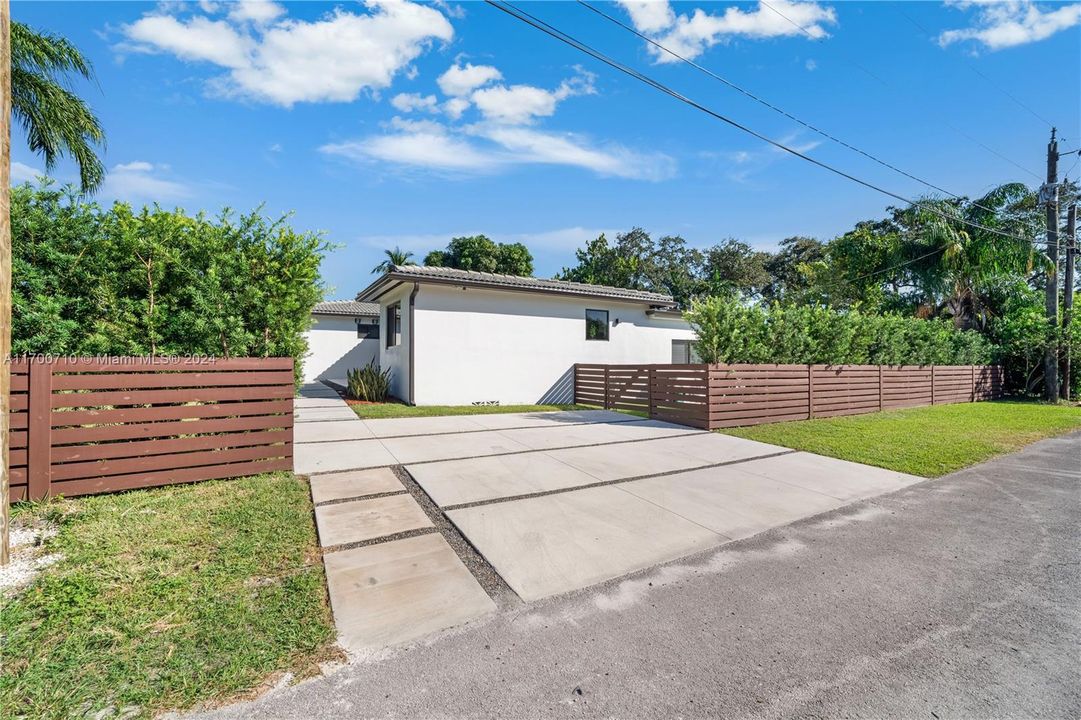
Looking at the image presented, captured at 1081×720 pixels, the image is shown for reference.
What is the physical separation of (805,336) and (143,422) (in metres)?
10.9

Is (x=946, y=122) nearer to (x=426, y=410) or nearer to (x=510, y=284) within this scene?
(x=510, y=284)

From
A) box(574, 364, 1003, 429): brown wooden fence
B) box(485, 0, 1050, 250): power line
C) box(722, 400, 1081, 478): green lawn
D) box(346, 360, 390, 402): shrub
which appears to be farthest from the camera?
box(346, 360, 390, 402): shrub

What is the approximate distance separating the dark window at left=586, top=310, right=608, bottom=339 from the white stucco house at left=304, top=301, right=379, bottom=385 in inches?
410

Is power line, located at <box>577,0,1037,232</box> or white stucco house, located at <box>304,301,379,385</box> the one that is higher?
→ power line, located at <box>577,0,1037,232</box>

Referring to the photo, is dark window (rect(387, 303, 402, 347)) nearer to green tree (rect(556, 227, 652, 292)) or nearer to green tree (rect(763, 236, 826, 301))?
green tree (rect(556, 227, 652, 292))

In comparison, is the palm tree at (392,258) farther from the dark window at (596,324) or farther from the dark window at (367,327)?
the dark window at (596,324)

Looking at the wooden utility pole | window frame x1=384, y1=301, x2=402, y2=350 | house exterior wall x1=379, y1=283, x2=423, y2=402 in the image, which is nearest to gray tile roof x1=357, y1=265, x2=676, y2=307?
house exterior wall x1=379, y1=283, x2=423, y2=402

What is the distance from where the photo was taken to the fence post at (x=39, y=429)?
3.40m

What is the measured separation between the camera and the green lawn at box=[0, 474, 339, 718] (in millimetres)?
1606

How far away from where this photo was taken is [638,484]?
4.48 m

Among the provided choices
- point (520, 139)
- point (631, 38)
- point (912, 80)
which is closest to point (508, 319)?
point (520, 139)

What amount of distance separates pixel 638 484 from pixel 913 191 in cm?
1034

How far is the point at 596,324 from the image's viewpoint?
44.0 feet

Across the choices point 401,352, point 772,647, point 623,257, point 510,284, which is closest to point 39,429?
point 772,647
